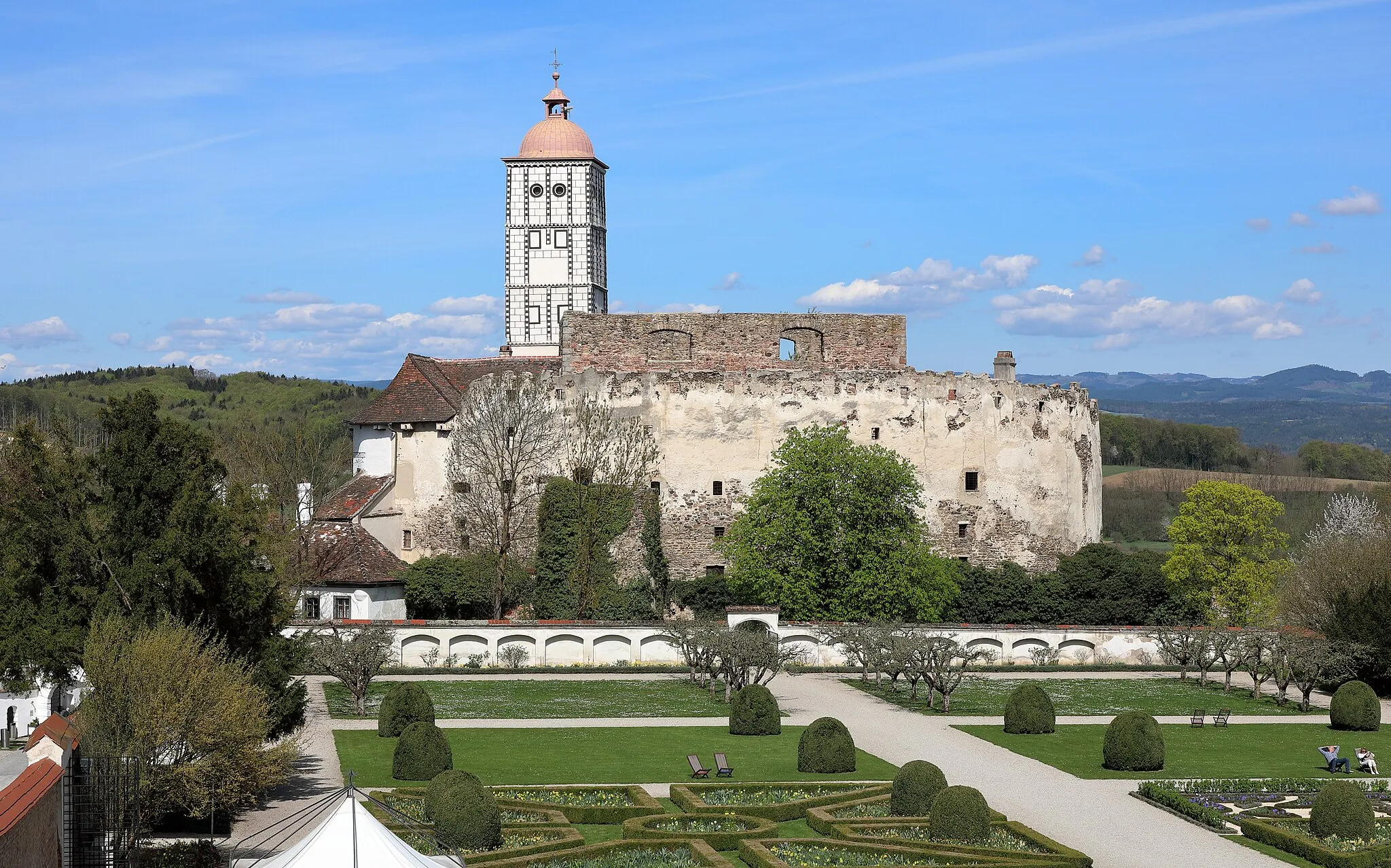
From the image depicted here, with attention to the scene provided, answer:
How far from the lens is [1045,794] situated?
27.8m

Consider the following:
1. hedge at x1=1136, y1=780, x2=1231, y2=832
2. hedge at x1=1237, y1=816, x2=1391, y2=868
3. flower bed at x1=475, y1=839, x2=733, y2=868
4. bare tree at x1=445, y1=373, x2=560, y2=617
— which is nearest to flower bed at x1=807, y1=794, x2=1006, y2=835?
flower bed at x1=475, y1=839, x2=733, y2=868

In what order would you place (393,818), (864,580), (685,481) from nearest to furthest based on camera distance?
(393,818), (864,580), (685,481)

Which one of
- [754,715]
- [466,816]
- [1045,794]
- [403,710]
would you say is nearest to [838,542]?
[754,715]

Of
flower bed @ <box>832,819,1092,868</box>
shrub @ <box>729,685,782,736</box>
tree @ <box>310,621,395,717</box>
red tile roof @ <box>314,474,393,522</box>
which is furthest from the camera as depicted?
red tile roof @ <box>314,474,393,522</box>

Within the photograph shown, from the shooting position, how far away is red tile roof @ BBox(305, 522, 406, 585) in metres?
51.6

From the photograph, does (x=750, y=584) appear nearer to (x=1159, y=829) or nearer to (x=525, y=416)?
(x=525, y=416)

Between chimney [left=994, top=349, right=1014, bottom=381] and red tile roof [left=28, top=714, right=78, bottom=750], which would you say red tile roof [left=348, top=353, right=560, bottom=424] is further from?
red tile roof [left=28, top=714, right=78, bottom=750]

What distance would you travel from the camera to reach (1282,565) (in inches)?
2162

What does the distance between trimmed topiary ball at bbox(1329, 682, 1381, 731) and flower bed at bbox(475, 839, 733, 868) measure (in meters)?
19.0

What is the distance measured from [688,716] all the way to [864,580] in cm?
1452

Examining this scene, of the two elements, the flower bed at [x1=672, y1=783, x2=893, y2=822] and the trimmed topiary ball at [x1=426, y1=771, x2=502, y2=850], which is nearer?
the trimmed topiary ball at [x1=426, y1=771, x2=502, y2=850]

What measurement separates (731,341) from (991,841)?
40352 mm

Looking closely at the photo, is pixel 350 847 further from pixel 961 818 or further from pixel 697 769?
pixel 697 769

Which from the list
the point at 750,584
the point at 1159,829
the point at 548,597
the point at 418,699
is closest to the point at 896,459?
the point at 750,584
